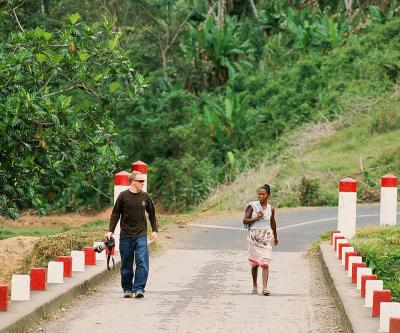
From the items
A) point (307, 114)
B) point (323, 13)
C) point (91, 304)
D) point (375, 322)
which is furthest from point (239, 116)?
point (375, 322)

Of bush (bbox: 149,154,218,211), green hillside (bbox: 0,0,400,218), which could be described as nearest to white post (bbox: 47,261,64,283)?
green hillside (bbox: 0,0,400,218)

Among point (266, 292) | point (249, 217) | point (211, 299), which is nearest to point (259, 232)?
point (249, 217)

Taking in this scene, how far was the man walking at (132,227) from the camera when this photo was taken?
14.8 metres

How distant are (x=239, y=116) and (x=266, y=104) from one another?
3723mm

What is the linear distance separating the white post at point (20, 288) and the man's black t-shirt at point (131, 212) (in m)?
2.65

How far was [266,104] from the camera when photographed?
4516cm

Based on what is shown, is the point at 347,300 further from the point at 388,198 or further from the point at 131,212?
the point at 388,198

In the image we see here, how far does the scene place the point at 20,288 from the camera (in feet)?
40.7

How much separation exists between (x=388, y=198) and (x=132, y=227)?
289 inches

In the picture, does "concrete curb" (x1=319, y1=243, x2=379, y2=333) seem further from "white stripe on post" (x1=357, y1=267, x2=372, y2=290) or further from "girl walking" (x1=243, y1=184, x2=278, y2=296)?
"girl walking" (x1=243, y1=184, x2=278, y2=296)

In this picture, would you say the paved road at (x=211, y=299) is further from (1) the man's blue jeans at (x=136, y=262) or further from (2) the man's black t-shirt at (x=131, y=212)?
(2) the man's black t-shirt at (x=131, y=212)

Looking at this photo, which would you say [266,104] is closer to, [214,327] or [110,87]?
[110,87]

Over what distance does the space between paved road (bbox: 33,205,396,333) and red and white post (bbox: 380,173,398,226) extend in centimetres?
156

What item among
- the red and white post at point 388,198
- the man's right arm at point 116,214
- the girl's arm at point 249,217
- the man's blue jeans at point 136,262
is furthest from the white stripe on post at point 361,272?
the red and white post at point 388,198
